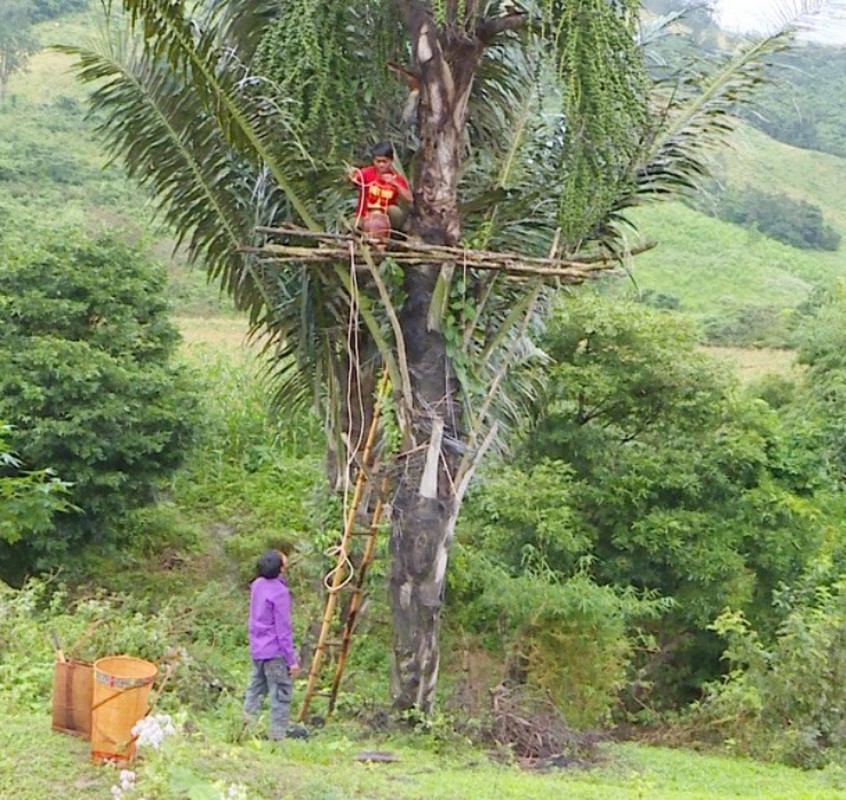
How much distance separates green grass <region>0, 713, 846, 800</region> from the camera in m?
4.25

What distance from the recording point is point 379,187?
23.7 ft

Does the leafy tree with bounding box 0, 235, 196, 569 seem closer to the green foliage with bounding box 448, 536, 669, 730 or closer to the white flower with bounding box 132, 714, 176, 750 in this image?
the green foliage with bounding box 448, 536, 669, 730

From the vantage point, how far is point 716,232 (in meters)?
39.1

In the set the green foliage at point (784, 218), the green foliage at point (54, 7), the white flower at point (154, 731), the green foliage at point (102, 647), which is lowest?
the green foliage at point (784, 218)

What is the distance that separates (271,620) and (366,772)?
4.36 feet

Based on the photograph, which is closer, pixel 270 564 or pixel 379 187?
pixel 270 564

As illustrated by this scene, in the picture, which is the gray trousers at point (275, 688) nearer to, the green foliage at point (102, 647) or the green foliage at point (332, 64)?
the green foliage at point (102, 647)

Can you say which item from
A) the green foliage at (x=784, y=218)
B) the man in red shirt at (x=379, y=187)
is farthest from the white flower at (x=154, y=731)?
the green foliage at (x=784, y=218)

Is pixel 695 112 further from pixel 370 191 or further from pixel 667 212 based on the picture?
pixel 667 212

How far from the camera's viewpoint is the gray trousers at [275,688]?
6.21m

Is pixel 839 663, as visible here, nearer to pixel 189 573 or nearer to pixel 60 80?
pixel 189 573

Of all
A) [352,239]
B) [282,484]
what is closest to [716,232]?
[282,484]

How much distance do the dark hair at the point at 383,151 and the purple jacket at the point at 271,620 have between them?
9.82 feet

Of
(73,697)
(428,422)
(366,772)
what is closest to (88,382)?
(428,422)
